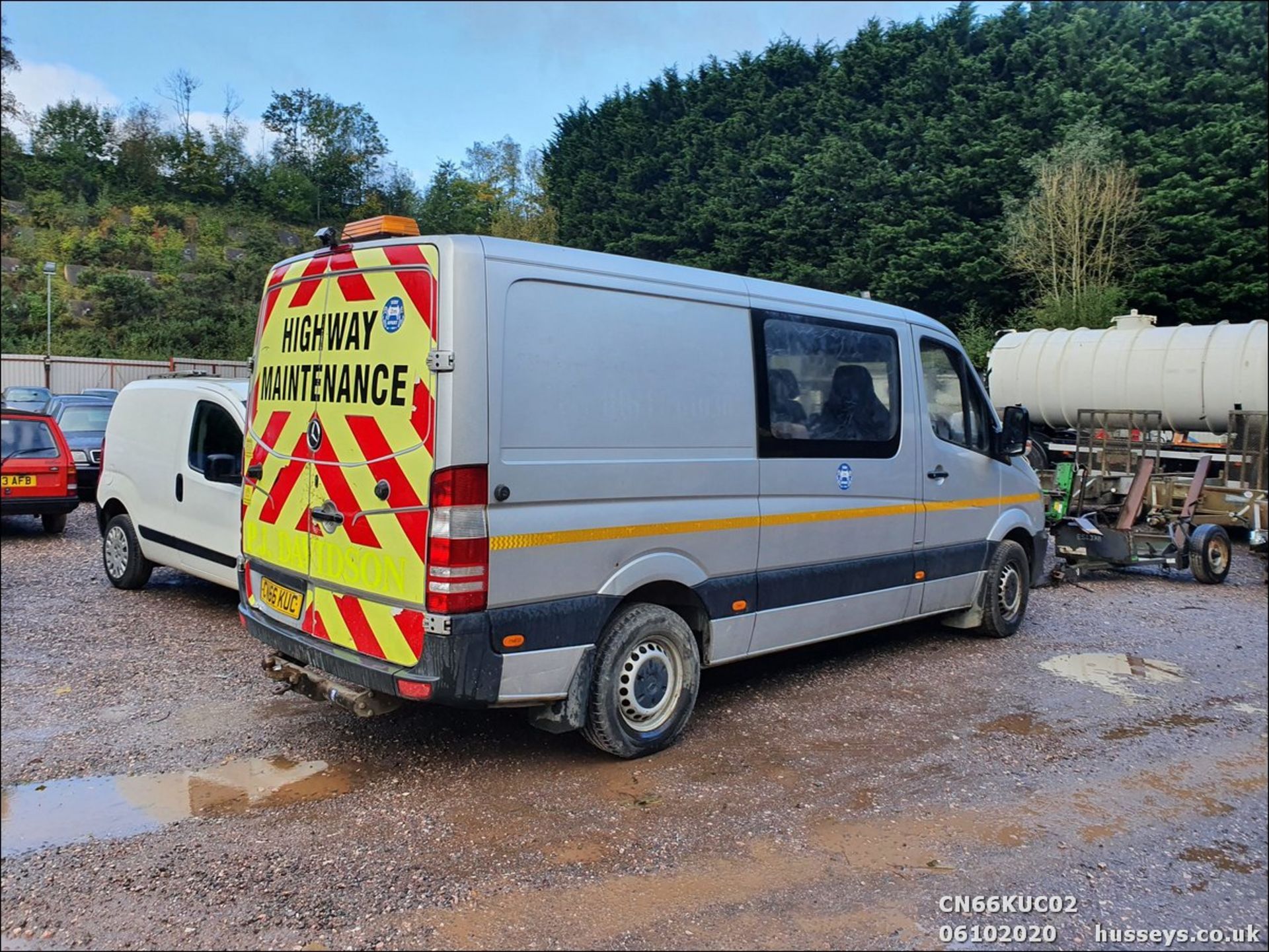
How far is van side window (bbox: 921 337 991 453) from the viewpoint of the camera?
6.24m

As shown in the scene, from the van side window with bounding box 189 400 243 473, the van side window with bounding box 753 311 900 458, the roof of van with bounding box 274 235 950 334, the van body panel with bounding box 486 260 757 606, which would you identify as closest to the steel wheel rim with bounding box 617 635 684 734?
the van body panel with bounding box 486 260 757 606

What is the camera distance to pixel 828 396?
5406mm

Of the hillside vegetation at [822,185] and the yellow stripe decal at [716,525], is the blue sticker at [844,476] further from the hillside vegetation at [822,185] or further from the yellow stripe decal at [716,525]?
the hillside vegetation at [822,185]

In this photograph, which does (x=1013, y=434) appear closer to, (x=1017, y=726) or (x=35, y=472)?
(x=1017, y=726)

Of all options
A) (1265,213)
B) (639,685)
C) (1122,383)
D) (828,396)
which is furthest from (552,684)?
(1265,213)

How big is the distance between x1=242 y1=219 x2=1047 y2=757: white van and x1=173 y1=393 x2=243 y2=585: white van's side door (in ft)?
6.26

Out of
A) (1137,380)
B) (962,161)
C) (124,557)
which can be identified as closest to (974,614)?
(124,557)

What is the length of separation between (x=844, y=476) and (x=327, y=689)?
3.07 m

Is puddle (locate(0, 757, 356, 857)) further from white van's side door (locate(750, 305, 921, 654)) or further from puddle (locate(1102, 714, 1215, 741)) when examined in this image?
puddle (locate(1102, 714, 1215, 741))

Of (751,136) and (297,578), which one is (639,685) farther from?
(751,136)

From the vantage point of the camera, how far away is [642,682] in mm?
4484

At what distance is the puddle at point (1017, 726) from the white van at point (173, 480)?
491 centimetres

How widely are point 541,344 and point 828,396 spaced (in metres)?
2.07

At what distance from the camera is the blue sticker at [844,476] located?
5453 mm
